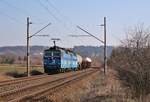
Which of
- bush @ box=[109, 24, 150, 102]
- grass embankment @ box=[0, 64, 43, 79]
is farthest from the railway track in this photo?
grass embankment @ box=[0, 64, 43, 79]

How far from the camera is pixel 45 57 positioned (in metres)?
61.5

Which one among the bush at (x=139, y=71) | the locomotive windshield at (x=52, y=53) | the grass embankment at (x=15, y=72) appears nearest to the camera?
the bush at (x=139, y=71)

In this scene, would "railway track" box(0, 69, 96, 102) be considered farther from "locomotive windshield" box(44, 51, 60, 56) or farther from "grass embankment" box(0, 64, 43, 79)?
"locomotive windshield" box(44, 51, 60, 56)

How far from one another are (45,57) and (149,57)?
41.6m

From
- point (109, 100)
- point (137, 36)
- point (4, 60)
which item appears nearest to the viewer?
point (109, 100)

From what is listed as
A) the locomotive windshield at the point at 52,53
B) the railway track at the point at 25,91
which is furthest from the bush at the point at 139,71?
the locomotive windshield at the point at 52,53

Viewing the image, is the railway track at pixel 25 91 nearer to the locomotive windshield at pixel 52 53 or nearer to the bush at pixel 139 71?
the bush at pixel 139 71

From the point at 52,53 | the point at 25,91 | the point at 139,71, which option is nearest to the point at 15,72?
the point at 52,53

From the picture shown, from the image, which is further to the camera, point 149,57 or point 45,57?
point 45,57

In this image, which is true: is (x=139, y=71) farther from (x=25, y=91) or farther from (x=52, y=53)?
(x=52, y=53)

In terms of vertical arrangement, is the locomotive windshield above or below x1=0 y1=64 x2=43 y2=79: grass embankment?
above

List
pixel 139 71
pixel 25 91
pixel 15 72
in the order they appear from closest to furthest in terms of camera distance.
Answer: pixel 139 71
pixel 25 91
pixel 15 72

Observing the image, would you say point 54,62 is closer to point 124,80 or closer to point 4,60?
point 124,80

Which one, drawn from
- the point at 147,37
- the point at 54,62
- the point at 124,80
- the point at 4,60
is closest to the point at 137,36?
the point at 147,37
